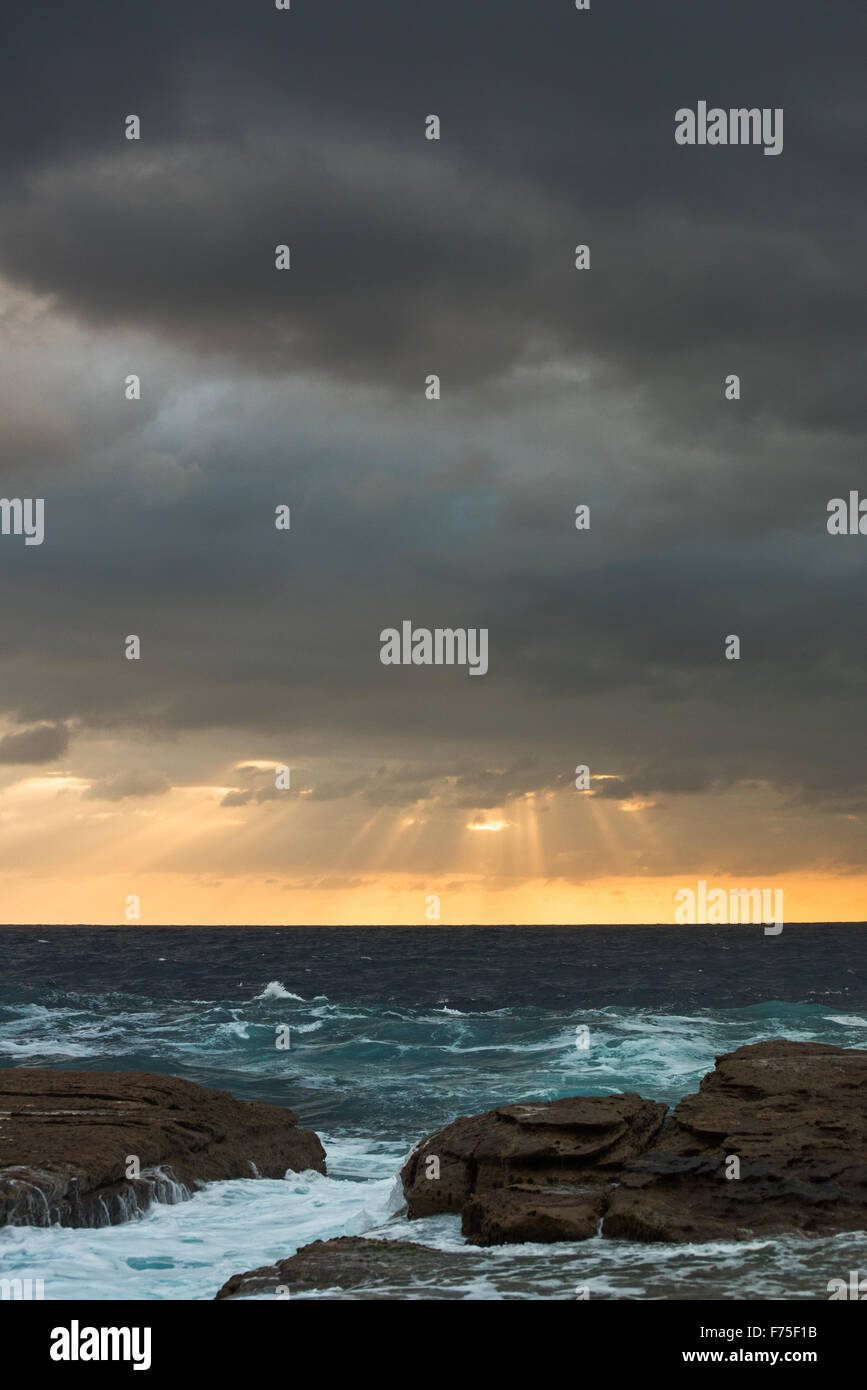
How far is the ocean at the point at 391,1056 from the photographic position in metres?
10.6

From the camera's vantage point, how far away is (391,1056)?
35.7 metres

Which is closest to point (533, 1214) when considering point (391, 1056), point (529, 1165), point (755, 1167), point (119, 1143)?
point (529, 1165)

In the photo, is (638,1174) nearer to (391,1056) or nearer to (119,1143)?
Answer: (119,1143)

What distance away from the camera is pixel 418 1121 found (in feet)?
81.7

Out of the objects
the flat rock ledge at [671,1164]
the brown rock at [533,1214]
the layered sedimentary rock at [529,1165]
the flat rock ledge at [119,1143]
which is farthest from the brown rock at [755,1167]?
the flat rock ledge at [119,1143]

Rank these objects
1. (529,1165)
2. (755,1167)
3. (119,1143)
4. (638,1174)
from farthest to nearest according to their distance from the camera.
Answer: (119,1143)
(529,1165)
(638,1174)
(755,1167)

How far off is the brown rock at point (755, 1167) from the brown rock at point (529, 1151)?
534 mm

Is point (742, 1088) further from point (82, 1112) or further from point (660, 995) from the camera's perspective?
point (660, 995)

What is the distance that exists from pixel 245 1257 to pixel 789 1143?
6.59 m

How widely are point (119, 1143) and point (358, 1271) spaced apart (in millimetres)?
6399

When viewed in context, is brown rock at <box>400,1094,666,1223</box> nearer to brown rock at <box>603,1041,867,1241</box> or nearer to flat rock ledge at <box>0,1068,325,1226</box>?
brown rock at <box>603,1041,867,1241</box>

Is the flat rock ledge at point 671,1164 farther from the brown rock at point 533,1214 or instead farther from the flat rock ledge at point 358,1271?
the flat rock ledge at point 358,1271

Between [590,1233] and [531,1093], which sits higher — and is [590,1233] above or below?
above
